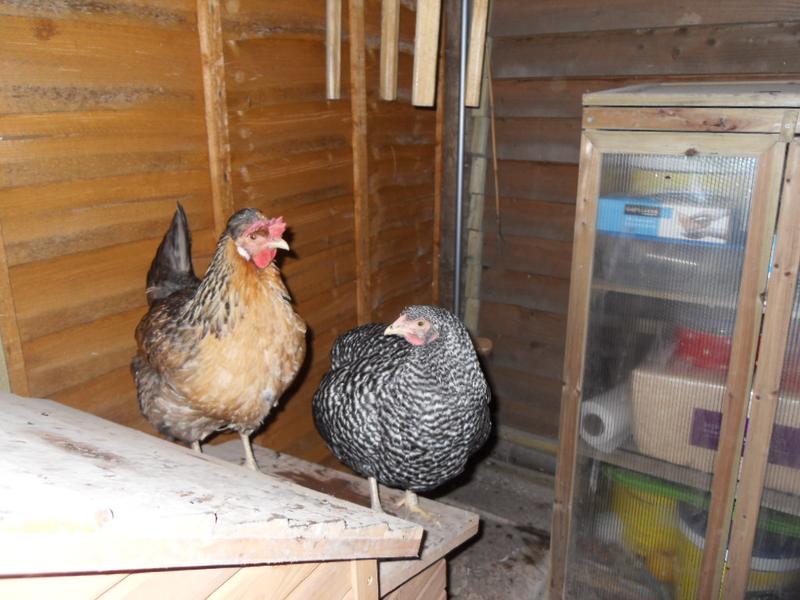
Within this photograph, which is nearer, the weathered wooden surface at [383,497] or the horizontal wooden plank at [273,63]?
the weathered wooden surface at [383,497]

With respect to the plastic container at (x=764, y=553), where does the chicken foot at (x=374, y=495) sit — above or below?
above

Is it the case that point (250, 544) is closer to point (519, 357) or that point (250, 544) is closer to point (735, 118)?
point (735, 118)

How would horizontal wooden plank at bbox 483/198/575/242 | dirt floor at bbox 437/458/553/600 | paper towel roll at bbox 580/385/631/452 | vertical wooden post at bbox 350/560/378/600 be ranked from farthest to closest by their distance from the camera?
horizontal wooden plank at bbox 483/198/575/242 < dirt floor at bbox 437/458/553/600 < paper towel roll at bbox 580/385/631/452 < vertical wooden post at bbox 350/560/378/600

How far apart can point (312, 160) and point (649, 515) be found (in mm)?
2104

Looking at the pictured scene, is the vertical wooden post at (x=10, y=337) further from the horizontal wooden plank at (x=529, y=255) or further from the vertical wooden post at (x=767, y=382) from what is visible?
the horizontal wooden plank at (x=529, y=255)

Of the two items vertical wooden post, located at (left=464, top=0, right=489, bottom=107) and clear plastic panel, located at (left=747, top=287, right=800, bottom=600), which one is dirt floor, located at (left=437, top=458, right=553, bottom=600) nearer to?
clear plastic panel, located at (left=747, top=287, right=800, bottom=600)

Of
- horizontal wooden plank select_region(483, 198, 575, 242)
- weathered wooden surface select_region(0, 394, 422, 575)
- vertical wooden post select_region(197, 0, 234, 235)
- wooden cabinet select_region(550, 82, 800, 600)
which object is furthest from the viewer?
horizontal wooden plank select_region(483, 198, 575, 242)

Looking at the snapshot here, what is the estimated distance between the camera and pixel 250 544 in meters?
0.82

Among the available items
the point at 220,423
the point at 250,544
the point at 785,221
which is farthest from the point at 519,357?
the point at 250,544

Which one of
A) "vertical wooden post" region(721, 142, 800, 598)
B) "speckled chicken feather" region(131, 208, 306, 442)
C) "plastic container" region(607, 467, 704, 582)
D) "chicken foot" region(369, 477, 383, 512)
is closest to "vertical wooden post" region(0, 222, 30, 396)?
"speckled chicken feather" region(131, 208, 306, 442)

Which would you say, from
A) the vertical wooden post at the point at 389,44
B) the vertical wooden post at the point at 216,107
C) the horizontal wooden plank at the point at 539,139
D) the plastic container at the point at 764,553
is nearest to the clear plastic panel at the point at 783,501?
the plastic container at the point at 764,553

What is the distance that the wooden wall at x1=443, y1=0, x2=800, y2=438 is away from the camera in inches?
101

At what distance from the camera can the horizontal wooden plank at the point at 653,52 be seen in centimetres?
251

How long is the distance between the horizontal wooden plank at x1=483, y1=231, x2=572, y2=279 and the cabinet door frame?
3.30 ft
